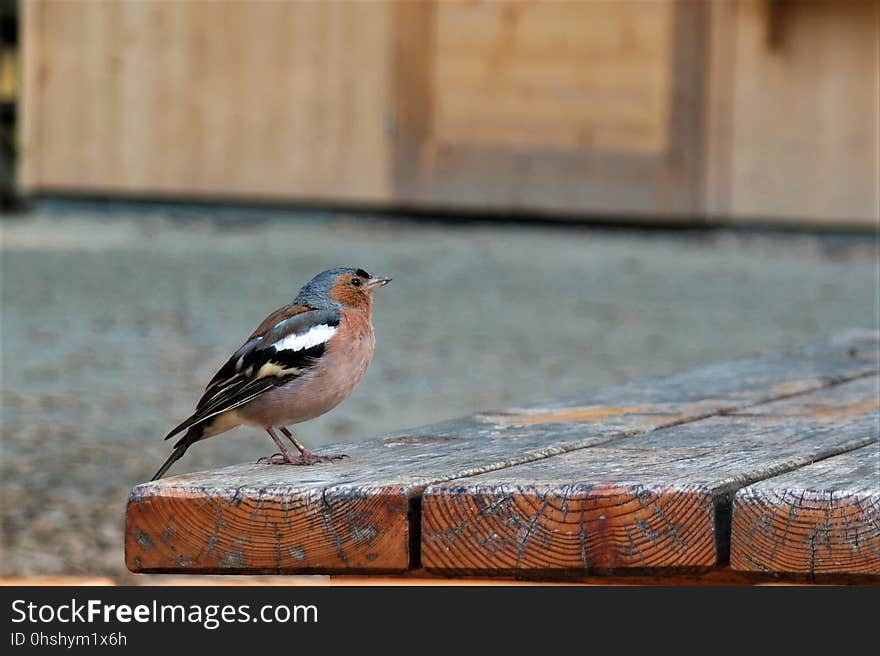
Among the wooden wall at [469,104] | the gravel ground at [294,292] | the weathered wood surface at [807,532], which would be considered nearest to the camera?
the weathered wood surface at [807,532]

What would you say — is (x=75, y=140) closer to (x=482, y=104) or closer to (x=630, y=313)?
(x=482, y=104)

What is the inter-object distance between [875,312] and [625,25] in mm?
4529

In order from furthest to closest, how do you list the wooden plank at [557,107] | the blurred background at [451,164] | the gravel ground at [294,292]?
the wooden plank at [557,107]
the blurred background at [451,164]
the gravel ground at [294,292]

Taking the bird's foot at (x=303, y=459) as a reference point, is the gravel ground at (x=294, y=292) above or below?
below

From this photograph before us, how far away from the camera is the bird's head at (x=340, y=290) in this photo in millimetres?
2887

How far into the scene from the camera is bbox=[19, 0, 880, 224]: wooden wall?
512 inches

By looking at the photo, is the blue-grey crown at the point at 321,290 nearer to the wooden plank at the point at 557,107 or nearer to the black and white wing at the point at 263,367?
the black and white wing at the point at 263,367

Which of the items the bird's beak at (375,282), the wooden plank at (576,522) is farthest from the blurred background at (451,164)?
the wooden plank at (576,522)

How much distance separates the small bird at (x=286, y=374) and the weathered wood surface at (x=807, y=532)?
0.91m

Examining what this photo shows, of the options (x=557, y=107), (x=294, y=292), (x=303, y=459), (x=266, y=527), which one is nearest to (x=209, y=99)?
(x=557, y=107)

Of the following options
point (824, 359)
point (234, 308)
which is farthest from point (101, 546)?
point (234, 308)

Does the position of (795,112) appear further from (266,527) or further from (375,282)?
(266,527)

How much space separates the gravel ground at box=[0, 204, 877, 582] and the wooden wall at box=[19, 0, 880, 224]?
34 centimetres

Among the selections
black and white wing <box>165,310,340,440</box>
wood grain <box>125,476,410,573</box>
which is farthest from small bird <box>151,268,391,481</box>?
wood grain <box>125,476,410,573</box>
